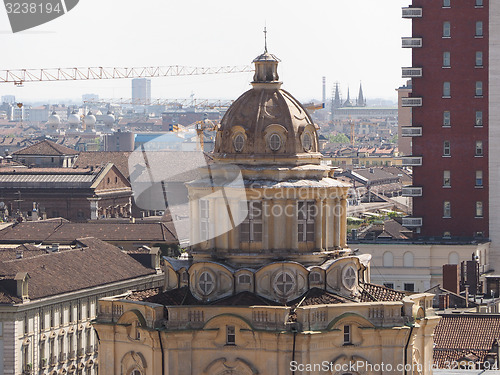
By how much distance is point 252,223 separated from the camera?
7519 cm

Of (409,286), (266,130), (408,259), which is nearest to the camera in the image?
(266,130)

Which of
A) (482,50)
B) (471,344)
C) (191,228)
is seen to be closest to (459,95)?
(482,50)

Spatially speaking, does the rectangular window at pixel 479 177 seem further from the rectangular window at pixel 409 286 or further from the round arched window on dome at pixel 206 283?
the round arched window on dome at pixel 206 283

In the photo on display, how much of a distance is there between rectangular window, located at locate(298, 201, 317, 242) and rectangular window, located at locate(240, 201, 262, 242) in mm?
1509

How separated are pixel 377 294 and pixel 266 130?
766 cm

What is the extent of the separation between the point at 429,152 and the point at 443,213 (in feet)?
17.2

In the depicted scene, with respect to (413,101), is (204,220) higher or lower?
lower

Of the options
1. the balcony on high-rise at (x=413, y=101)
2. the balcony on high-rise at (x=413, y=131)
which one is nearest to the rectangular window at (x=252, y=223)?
the balcony on high-rise at (x=413, y=101)

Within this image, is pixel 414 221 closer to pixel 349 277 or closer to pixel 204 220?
pixel 349 277

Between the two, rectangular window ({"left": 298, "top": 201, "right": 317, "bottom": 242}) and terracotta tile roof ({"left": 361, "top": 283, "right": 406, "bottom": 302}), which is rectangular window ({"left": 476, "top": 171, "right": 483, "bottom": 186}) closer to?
terracotta tile roof ({"left": 361, "top": 283, "right": 406, "bottom": 302})

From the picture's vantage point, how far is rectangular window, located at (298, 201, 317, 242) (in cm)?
7538

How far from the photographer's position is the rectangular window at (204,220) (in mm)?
76200

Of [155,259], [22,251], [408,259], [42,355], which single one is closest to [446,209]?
[408,259]

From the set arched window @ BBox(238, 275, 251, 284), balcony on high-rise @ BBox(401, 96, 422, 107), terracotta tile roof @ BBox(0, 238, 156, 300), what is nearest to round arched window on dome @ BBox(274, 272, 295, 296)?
arched window @ BBox(238, 275, 251, 284)
